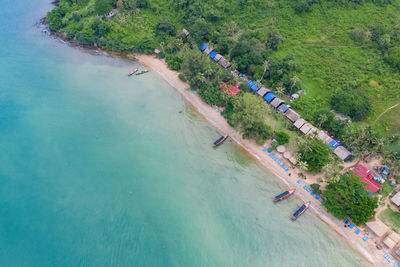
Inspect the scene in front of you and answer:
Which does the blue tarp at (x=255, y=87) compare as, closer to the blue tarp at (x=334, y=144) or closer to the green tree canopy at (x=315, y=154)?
the green tree canopy at (x=315, y=154)

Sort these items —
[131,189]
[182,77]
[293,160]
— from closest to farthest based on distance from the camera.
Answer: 1. [131,189]
2. [293,160]
3. [182,77]

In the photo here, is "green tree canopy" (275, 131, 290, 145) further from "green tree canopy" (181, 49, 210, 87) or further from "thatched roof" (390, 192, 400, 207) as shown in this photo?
"green tree canopy" (181, 49, 210, 87)

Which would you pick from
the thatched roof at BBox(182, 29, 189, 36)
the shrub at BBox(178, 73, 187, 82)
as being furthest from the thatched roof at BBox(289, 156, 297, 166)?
the thatched roof at BBox(182, 29, 189, 36)

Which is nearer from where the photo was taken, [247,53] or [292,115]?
[292,115]

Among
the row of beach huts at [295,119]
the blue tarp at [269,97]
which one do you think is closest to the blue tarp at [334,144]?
the row of beach huts at [295,119]

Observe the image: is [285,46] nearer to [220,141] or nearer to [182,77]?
[182,77]

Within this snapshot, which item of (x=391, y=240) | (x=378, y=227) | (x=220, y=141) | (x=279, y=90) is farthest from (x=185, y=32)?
(x=391, y=240)
